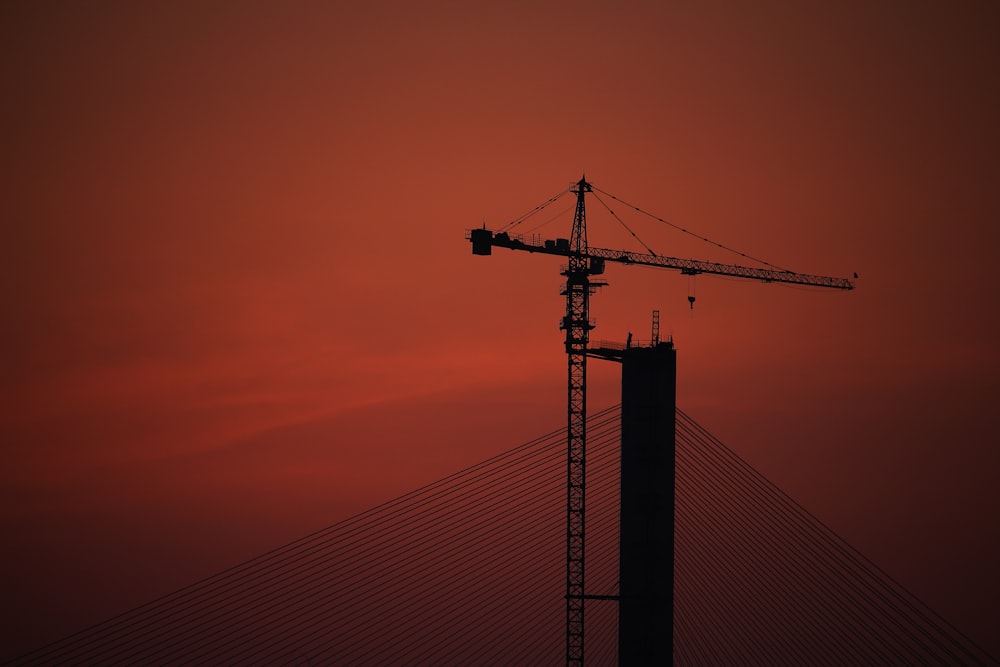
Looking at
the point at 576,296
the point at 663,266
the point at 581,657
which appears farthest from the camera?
the point at 663,266

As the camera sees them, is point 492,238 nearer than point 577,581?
No

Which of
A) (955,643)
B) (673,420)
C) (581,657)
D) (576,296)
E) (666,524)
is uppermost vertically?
(576,296)

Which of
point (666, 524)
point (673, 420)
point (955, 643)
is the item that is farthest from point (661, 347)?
point (955, 643)

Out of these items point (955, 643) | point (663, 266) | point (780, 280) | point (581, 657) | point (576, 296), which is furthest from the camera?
point (780, 280)

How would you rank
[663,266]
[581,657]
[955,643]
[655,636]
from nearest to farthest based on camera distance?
[955,643]
[655,636]
[581,657]
[663,266]

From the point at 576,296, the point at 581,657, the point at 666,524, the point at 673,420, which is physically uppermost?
the point at 576,296

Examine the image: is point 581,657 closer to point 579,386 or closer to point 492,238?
point 579,386

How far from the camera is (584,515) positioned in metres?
81.6

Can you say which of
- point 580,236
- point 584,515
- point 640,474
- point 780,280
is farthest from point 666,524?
point 780,280

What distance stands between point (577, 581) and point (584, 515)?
4.07 metres

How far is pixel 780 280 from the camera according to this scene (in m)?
100

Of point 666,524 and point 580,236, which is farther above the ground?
point 580,236

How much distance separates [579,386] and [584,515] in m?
8.16

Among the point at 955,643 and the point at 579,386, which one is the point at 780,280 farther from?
the point at 955,643
